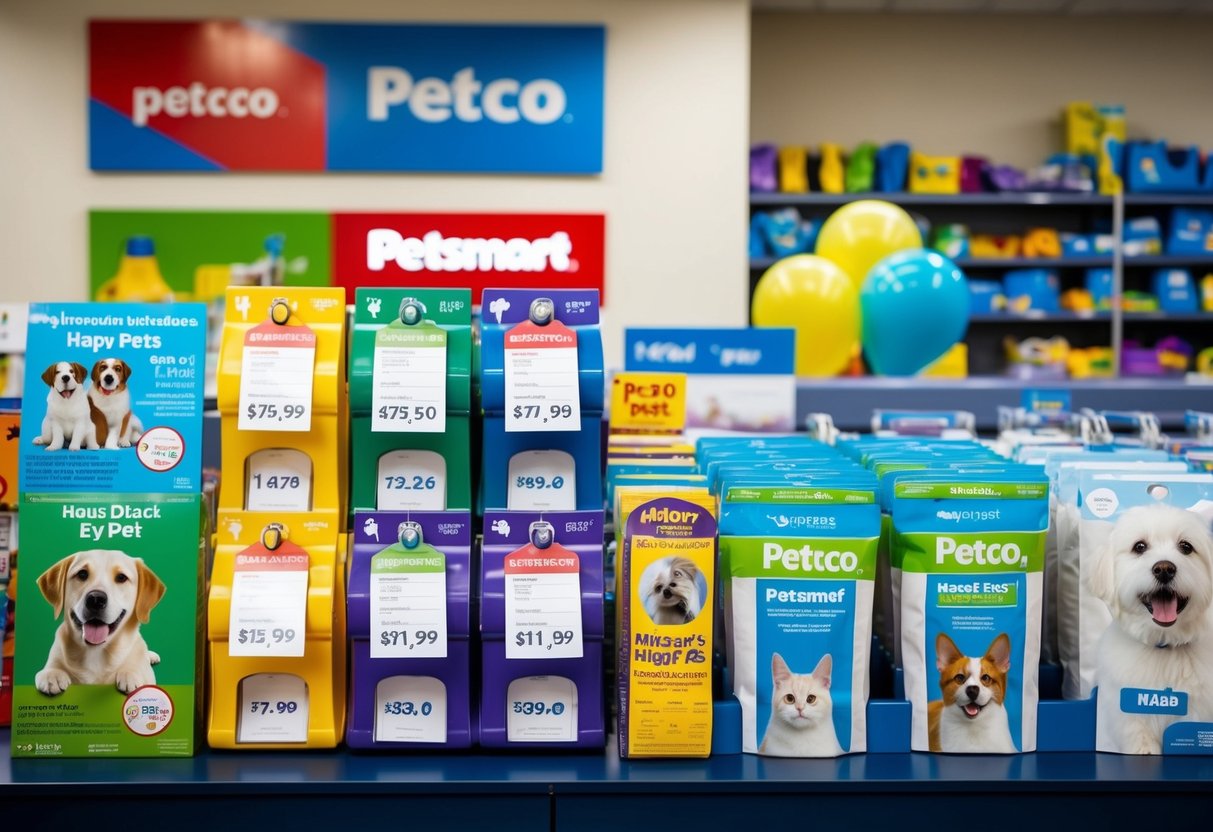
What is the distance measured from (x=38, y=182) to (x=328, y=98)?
5.67 feet

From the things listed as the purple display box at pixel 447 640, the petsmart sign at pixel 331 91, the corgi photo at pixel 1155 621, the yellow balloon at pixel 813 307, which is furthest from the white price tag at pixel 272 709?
the petsmart sign at pixel 331 91

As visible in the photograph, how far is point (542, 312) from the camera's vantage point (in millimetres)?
1609

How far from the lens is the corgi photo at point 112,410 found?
5.07 ft

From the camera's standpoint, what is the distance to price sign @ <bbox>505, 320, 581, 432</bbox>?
1529 millimetres

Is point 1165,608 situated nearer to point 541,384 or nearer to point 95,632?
point 541,384

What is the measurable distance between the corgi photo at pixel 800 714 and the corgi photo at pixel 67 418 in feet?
3.16

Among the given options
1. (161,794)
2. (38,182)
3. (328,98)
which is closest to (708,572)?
(161,794)

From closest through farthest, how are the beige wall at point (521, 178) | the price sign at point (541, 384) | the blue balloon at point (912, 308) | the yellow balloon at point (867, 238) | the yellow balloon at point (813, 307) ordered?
the price sign at point (541, 384), the blue balloon at point (912, 308), the yellow balloon at point (813, 307), the yellow balloon at point (867, 238), the beige wall at point (521, 178)

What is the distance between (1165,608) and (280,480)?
3.92 ft

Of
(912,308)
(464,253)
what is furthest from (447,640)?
(464,253)

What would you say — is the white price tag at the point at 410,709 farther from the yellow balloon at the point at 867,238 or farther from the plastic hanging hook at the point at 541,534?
the yellow balloon at the point at 867,238

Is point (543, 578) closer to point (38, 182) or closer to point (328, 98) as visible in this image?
point (328, 98)

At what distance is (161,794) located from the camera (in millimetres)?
1391

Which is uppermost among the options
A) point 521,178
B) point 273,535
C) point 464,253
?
point 521,178
